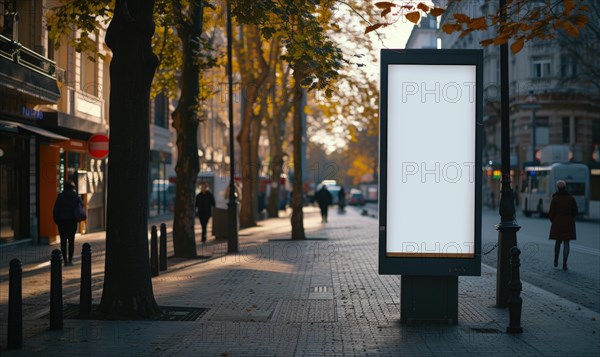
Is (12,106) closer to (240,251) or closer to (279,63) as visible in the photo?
(240,251)

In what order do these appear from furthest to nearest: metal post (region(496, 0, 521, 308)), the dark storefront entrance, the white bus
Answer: the white bus
the dark storefront entrance
metal post (region(496, 0, 521, 308))

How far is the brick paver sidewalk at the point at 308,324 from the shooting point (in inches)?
335

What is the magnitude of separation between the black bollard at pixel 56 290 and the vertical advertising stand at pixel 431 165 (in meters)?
3.65

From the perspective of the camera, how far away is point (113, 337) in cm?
905

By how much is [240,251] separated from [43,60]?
23.1ft

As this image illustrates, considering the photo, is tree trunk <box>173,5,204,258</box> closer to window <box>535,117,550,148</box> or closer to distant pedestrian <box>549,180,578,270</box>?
distant pedestrian <box>549,180,578,270</box>

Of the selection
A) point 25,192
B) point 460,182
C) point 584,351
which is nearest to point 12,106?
point 25,192

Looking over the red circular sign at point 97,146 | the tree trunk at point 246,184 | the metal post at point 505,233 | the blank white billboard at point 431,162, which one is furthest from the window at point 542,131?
the blank white billboard at point 431,162

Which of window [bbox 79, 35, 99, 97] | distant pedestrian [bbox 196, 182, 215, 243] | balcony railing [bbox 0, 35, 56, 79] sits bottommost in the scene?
distant pedestrian [bbox 196, 182, 215, 243]

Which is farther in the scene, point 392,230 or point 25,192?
point 25,192

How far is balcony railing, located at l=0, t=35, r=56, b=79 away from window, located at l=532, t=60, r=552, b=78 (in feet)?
148

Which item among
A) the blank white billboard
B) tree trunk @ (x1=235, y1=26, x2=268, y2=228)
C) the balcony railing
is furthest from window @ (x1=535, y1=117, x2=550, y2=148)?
the blank white billboard

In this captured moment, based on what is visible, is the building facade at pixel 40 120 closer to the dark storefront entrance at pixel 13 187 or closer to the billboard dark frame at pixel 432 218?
the dark storefront entrance at pixel 13 187

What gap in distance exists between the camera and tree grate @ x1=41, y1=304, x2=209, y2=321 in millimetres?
10422
